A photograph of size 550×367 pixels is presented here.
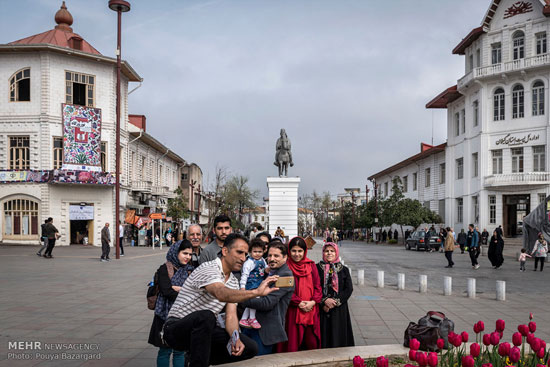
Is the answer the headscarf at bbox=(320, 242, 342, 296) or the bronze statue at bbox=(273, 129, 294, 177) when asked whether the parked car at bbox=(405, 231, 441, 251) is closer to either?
the bronze statue at bbox=(273, 129, 294, 177)

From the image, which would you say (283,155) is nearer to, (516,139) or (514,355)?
(516,139)

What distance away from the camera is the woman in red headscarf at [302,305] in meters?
5.16

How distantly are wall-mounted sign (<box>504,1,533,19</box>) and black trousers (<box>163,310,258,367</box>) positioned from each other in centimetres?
3845

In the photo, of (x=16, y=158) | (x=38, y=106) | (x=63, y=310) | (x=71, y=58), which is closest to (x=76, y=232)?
(x=16, y=158)

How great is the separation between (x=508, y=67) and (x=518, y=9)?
4.24 metres

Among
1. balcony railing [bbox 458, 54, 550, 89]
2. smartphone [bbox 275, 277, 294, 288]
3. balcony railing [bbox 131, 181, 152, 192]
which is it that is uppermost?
balcony railing [bbox 458, 54, 550, 89]

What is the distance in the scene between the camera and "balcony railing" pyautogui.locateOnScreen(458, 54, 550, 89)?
34062 millimetres

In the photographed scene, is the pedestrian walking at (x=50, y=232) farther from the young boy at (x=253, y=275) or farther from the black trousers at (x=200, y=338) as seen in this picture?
the black trousers at (x=200, y=338)

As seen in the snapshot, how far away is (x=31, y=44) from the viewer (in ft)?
101

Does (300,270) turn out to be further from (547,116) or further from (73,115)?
(547,116)

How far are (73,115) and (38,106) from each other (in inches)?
83.9

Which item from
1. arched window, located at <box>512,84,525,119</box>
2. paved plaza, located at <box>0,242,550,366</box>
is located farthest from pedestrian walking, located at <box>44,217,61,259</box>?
arched window, located at <box>512,84,525,119</box>

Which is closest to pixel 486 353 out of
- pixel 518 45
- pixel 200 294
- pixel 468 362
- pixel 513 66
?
pixel 468 362

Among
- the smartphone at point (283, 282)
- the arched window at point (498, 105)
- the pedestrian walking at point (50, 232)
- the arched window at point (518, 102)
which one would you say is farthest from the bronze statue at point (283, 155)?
the smartphone at point (283, 282)
